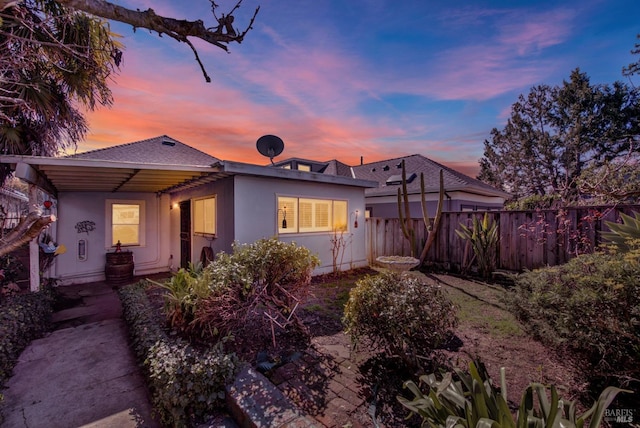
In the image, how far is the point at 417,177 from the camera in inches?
493

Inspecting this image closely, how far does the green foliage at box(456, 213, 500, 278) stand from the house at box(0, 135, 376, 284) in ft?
10.7

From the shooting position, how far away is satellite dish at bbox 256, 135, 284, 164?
7.80 meters

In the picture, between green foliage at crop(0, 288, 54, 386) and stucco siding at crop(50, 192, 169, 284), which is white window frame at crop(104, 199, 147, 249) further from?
green foliage at crop(0, 288, 54, 386)

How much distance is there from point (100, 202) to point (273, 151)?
16.8ft

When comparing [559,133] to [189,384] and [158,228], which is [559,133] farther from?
[189,384]

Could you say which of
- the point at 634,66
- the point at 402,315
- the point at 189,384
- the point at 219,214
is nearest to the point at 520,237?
Answer: the point at 402,315

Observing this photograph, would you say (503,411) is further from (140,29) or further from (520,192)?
(520,192)

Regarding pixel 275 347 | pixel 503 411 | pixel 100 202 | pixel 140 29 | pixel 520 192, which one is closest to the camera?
pixel 503 411

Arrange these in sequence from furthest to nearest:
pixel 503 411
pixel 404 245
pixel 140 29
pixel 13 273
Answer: pixel 404 245 < pixel 13 273 < pixel 140 29 < pixel 503 411

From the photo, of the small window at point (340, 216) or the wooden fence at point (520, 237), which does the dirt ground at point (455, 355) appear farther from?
the small window at point (340, 216)

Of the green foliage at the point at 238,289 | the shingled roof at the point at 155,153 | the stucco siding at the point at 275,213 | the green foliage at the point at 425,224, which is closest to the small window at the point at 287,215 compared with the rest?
the stucco siding at the point at 275,213

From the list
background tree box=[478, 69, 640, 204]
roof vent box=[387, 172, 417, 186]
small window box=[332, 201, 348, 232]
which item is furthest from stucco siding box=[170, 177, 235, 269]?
background tree box=[478, 69, 640, 204]

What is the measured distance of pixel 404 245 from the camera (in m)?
9.34

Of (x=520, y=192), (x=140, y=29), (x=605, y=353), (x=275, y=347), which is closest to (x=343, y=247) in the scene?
(x=275, y=347)
